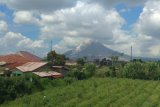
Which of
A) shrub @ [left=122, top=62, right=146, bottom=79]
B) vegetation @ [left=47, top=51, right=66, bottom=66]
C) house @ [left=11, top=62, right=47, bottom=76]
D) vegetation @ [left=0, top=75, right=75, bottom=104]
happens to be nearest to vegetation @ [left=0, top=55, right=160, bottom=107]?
vegetation @ [left=0, top=75, right=75, bottom=104]

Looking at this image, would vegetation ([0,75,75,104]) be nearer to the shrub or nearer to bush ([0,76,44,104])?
bush ([0,76,44,104])

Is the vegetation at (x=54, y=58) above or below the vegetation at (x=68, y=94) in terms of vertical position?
above

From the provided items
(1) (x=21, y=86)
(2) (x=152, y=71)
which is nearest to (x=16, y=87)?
(1) (x=21, y=86)

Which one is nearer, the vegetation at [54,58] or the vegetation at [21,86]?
the vegetation at [21,86]

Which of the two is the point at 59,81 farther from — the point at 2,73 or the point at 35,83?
the point at 2,73

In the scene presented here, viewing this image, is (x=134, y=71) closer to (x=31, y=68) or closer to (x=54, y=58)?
(x=31, y=68)

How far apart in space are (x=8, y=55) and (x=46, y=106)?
51178 mm

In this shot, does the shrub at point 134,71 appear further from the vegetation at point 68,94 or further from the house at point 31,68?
the house at point 31,68

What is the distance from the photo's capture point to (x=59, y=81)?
1661 inches

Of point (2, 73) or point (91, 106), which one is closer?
point (91, 106)

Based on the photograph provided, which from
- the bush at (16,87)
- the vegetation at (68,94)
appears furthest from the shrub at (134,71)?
the bush at (16,87)

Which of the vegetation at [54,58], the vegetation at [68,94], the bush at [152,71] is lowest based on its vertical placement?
the vegetation at [68,94]

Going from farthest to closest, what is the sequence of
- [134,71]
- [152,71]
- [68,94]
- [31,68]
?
[152,71] → [134,71] → [31,68] → [68,94]

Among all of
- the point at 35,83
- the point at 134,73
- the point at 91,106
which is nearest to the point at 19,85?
the point at 35,83
